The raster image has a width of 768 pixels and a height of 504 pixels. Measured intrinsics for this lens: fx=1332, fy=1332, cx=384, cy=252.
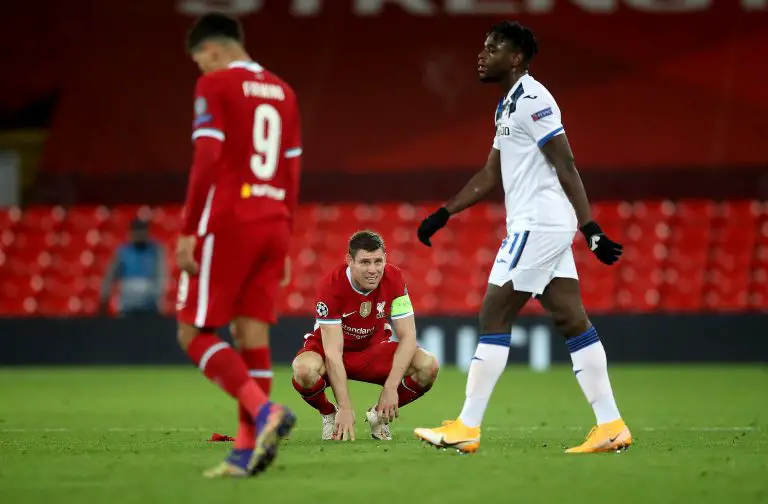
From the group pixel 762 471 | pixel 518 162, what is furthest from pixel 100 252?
pixel 762 471

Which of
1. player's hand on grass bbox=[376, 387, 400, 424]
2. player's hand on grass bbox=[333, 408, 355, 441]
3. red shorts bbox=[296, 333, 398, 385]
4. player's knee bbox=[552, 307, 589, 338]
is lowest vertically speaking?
player's hand on grass bbox=[333, 408, 355, 441]

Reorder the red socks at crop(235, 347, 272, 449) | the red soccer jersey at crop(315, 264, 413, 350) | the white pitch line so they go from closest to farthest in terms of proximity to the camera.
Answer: the red socks at crop(235, 347, 272, 449) → the red soccer jersey at crop(315, 264, 413, 350) → the white pitch line

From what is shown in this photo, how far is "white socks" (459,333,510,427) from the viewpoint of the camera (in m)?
6.17

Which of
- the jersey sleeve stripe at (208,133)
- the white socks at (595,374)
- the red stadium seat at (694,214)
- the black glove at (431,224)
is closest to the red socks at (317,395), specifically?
the black glove at (431,224)

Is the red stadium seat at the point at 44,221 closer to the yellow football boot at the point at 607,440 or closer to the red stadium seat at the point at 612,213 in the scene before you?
the red stadium seat at the point at 612,213

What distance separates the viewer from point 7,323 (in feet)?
49.0

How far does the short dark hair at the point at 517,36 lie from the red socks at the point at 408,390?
6.42 ft

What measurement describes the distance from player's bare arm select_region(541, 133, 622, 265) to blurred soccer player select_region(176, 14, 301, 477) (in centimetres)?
129

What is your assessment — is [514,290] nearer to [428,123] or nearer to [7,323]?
[7,323]

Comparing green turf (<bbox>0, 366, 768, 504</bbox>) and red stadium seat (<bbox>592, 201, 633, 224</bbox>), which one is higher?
red stadium seat (<bbox>592, 201, 633, 224</bbox>)

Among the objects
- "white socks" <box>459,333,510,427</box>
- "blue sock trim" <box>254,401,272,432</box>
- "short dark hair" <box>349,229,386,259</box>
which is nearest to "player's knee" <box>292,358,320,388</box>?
"short dark hair" <box>349,229,386,259</box>

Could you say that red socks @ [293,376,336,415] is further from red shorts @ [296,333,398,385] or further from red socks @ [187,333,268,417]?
red socks @ [187,333,268,417]

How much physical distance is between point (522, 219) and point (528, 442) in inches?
51.4

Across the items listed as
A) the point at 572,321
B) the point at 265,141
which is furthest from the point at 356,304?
the point at 265,141
